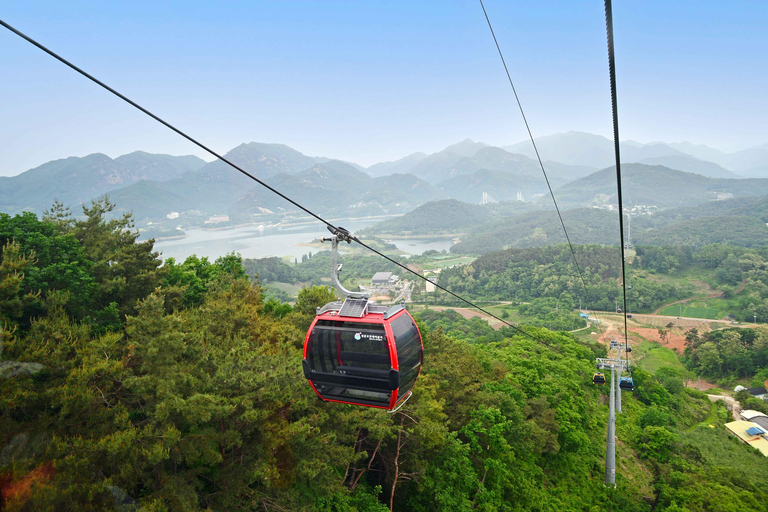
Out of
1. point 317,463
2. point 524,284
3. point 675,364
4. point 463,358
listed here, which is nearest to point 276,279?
point 524,284

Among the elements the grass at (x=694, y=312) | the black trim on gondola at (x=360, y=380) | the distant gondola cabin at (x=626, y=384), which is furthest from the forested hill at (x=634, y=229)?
the black trim on gondola at (x=360, y=380)

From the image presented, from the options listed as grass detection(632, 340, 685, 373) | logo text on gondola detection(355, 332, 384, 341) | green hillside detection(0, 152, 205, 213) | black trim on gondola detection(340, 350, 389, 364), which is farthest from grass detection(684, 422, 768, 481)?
green hillside detection(0, 152, 205, 213)

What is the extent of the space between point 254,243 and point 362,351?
153773mm

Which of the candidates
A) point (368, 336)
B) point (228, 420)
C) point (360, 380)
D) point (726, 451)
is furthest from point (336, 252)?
point (726, 451)

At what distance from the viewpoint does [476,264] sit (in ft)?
369

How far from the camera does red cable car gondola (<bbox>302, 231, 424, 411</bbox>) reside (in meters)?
5.33

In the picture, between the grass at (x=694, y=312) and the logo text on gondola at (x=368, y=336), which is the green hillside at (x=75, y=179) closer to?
the logo text on gondola at (x=368, y=336)

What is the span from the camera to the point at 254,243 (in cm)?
15125

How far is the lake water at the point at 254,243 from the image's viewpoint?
109m

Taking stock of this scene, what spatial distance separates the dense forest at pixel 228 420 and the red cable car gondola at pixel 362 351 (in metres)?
2.96

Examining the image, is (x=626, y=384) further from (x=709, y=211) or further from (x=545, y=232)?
(x=709, y=211)

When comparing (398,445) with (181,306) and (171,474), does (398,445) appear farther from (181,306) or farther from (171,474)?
(181,306)

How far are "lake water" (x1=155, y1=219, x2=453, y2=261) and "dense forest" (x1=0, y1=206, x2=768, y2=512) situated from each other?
88.7 m

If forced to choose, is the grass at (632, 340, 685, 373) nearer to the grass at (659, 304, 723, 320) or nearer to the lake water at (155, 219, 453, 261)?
the grass at (659, 304, 723, 320)
